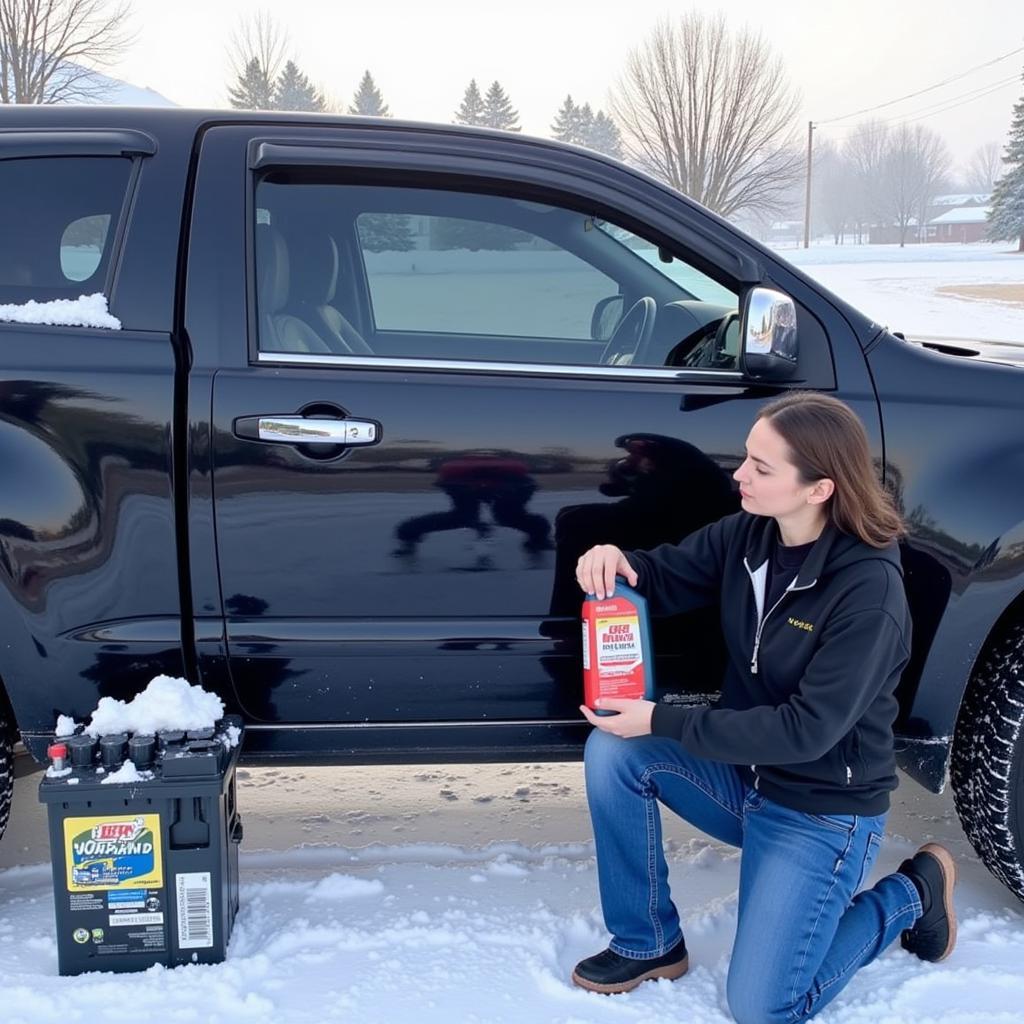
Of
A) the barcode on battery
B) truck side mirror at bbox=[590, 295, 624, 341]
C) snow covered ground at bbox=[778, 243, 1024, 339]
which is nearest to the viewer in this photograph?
the barcode on battery

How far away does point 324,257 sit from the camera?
253cm

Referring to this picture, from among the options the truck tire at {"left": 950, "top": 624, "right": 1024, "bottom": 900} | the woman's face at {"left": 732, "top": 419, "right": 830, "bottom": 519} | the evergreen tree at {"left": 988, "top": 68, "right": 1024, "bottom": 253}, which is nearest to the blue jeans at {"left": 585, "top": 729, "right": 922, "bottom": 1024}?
the truck tire at {"left": 950, "top": 624, "right": 1024, "bottom": 900}

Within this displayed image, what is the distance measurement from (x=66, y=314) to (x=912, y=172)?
11612 centimetres

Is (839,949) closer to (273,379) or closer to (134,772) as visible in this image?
(134,772)

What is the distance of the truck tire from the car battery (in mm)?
1583

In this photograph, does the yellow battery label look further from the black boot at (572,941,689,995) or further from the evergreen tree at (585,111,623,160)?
the evergreen tree at (585,111,623,160)

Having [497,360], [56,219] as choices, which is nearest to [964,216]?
[497,360]

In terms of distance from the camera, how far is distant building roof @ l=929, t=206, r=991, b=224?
310ft

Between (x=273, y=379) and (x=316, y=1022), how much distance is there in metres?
1.26

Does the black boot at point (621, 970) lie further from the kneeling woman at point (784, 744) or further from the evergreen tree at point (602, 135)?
the evergreen tree at point (602, 135)

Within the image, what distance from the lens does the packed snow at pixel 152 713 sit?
2201mm

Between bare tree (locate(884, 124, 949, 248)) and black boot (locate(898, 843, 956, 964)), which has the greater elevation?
bare tree (locate(884, 124, 949, 248))

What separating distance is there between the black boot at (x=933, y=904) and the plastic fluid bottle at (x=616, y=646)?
0.73 meters

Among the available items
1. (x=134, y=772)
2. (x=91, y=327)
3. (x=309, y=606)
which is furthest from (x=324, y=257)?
(x=134, y=772)
